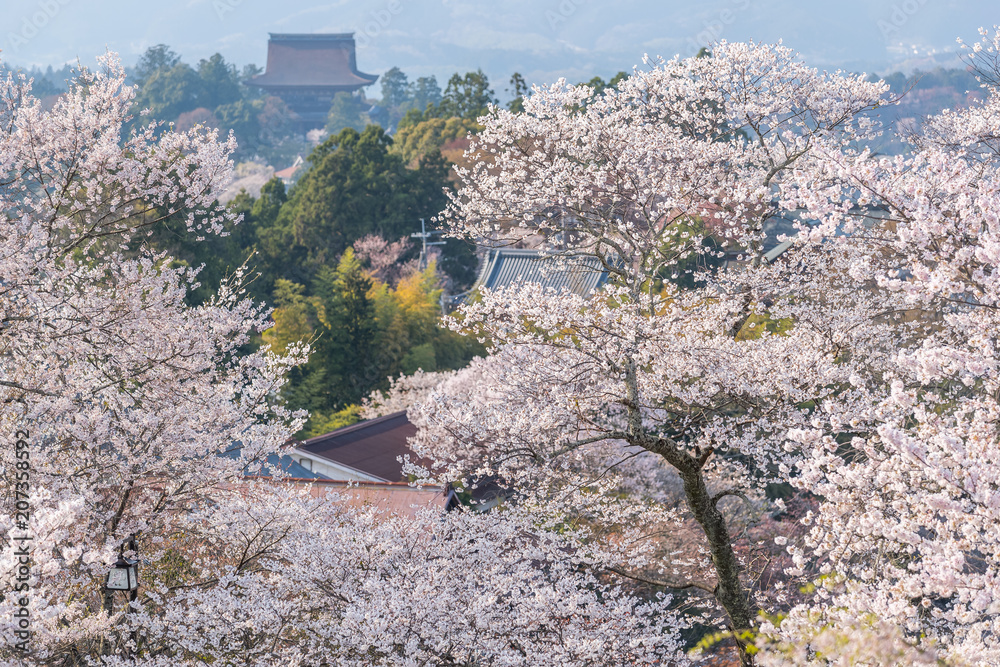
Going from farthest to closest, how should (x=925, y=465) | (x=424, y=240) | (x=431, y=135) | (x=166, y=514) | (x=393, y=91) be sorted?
1. (x=393, y=91)
2. (x=431, y=135)
3. (x=424, y=240)
4. (x=166, y=514)
5. (x=925, y=465)

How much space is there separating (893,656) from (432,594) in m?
4.17

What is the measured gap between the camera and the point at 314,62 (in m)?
81.8

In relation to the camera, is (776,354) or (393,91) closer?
(776,354)

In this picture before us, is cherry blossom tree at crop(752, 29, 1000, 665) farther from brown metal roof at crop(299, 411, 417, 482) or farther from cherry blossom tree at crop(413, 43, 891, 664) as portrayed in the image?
brown metal roof at crop(299, 411, 417, 482)

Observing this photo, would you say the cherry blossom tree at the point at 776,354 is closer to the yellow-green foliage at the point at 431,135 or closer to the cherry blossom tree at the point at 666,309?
the cherry blossom tree at the point at 666,309

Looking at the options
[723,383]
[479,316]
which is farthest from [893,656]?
[479,316]

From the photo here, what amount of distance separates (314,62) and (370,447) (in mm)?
74569

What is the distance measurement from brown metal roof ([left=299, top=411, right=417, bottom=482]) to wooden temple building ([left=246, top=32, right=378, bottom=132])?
69.6 meters

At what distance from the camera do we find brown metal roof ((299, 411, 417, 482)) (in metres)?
14.9

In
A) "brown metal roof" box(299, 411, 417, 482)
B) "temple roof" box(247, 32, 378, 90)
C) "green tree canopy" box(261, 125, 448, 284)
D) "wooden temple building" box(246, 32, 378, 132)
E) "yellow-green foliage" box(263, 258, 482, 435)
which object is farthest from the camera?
"temple roof" box(247, 32, 378, 90)

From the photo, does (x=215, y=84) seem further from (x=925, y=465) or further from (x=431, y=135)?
(x=925, y=465)

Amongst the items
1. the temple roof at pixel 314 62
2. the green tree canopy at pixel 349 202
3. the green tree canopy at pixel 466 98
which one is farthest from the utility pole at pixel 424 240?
the temple roof at pixel 314 62

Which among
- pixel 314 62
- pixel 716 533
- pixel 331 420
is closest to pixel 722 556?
pixel 716 533

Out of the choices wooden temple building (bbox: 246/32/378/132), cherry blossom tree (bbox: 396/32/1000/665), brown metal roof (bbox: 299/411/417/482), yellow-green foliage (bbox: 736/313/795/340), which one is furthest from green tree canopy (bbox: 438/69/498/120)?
wooden temple building (bbox: 246/32/378/132)
